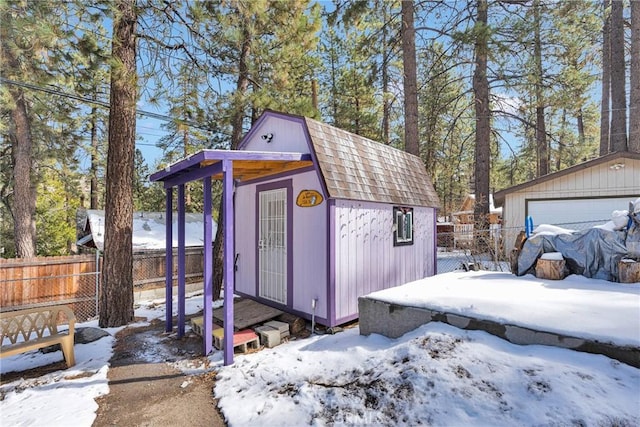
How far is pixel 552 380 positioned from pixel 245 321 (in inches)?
145

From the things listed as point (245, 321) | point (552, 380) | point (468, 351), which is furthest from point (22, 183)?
point (552, 380)

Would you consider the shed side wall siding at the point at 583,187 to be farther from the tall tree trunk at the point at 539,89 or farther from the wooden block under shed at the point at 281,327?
the wooden block under shed at the point at 281,327

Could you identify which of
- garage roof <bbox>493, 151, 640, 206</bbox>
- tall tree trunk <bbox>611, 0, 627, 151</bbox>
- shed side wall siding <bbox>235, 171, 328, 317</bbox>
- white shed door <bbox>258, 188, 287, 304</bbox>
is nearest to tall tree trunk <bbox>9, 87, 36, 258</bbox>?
white shed door <bbox>258, 188, 287, 304</bbox>

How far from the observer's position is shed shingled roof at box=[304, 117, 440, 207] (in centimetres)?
466

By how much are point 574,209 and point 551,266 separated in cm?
703

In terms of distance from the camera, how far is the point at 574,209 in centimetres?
981

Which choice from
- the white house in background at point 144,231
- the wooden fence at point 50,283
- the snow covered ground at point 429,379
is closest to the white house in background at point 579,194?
the snow covered ground at point 429,379

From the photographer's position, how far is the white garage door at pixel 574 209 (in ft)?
30.5

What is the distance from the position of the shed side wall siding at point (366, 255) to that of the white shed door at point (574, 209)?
6.42 metres

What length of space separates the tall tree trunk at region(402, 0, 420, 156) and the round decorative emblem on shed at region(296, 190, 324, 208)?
17.9 feet

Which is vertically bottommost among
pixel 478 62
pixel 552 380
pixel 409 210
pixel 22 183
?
pixel 552 380

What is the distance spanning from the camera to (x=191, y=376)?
11.4 ft

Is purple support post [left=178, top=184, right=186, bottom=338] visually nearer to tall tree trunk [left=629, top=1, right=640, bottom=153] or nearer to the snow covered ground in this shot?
the snow covered ground

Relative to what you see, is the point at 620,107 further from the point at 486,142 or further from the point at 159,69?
the point at 159,69
